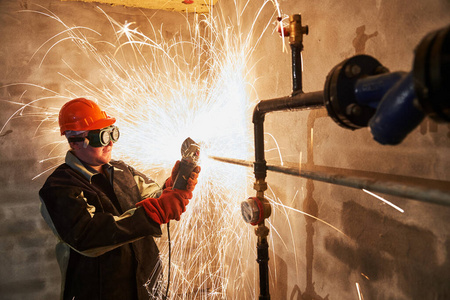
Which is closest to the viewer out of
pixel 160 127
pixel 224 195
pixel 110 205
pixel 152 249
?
pixel 110 205

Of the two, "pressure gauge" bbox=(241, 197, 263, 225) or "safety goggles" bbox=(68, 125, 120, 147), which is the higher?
"safety goggles" bbox=(68, 125, 120, 147)

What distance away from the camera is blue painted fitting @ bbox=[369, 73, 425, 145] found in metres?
0.50

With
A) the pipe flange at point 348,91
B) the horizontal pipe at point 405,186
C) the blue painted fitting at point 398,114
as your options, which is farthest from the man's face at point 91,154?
the blue painted fitting at point 398,114

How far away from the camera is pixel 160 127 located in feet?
9.44

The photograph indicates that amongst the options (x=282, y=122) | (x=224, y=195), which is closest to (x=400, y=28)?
(x=282, y=122)

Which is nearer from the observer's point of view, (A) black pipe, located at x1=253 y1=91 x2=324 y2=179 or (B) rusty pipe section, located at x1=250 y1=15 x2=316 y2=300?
(A) black pipe, located at x1=253 y1=91 x2=324 y2=179

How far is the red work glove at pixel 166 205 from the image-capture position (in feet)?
5.49

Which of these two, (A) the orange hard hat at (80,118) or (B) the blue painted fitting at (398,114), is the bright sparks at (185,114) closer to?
(A) the orange hard hat at (80,118)

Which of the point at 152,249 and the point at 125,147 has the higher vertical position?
the point at 125,147

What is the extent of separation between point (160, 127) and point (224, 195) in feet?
2.89

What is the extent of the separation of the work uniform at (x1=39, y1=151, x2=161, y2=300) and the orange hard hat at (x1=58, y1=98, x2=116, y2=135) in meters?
0.19

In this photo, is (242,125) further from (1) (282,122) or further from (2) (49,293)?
(2) (49,293)

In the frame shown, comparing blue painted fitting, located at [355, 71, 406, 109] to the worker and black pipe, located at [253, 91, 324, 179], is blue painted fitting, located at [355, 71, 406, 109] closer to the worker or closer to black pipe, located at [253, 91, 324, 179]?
black pipe, located at [253, 91, 324, 179]

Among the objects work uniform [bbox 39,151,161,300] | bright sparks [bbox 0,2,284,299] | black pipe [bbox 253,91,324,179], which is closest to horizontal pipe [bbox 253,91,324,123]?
black pipe [bbox 253,91,324,179]
